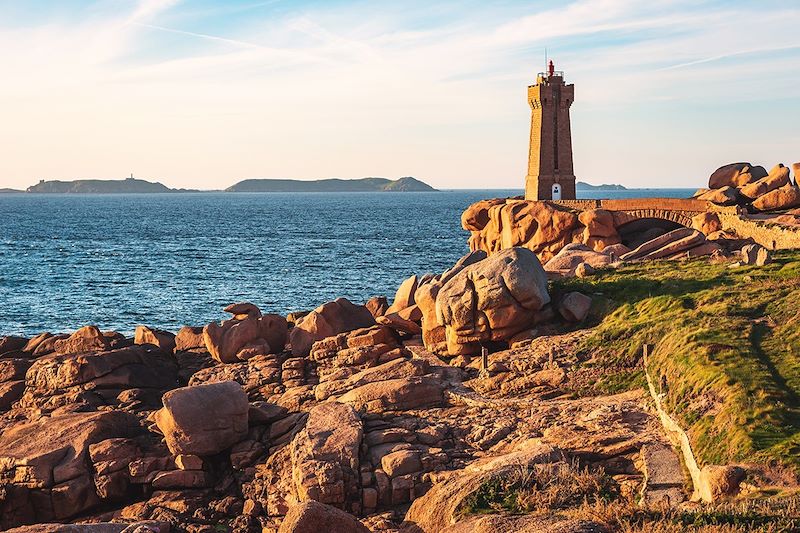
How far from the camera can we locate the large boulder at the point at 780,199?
163 ft

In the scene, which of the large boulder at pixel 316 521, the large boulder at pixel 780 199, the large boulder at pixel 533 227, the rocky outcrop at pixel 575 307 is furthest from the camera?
the large boulder at pixel 533 227

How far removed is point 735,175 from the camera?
186 ft

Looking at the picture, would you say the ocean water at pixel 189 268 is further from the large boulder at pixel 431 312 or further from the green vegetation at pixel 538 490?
the green vegetation at pixel 538 490

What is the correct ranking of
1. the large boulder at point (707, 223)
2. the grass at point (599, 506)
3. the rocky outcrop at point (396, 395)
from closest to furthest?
the grass at point (599, 506) < the rocky outcrop at point (396, 395) < the large boulder at point (707, 223)

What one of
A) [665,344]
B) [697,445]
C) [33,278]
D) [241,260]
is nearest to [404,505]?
[697,445]

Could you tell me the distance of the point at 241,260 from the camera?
287 feet

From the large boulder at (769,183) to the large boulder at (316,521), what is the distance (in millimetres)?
43057

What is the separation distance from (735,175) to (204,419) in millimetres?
43653

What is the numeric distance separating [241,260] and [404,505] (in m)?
69.1

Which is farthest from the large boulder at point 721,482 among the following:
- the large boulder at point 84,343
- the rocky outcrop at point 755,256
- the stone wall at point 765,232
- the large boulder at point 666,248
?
the large boulder at point 84,343

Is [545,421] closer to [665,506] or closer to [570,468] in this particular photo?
[570,468]

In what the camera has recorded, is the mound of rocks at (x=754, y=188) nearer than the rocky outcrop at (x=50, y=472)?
No

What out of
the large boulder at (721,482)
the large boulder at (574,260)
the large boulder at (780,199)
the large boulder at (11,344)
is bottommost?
the large boulder at (11,344)

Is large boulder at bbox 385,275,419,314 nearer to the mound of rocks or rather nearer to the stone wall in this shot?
the stone wall
